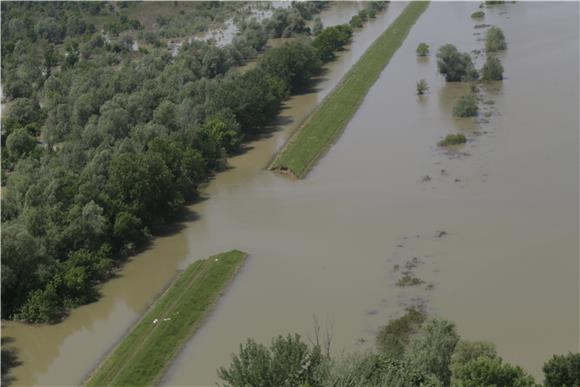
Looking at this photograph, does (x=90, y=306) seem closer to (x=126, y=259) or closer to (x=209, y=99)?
(x=126, y=259)

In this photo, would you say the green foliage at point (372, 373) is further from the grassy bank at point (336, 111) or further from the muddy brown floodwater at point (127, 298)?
the grassy bank at point (336, 111)

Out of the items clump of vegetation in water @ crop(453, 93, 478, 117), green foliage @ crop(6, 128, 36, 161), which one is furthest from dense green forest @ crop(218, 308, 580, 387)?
green foliage @ crop(6, 128, 36, 161)

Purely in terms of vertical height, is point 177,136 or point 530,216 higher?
point 177,136

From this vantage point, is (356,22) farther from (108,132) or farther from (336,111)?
(108,132)

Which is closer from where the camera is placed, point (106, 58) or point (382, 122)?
point (382, 122)

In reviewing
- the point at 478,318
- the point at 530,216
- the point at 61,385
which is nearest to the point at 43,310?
the point at 61,385

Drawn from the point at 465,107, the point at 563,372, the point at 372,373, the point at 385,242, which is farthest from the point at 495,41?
the point at 372,373

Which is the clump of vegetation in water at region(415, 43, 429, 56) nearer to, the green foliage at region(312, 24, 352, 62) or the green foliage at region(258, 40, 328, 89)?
the green foliage at region(312, 24, 352, 62)

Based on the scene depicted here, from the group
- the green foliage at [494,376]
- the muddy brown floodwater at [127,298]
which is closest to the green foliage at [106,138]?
the muddy brown floodwater at [127,298]
